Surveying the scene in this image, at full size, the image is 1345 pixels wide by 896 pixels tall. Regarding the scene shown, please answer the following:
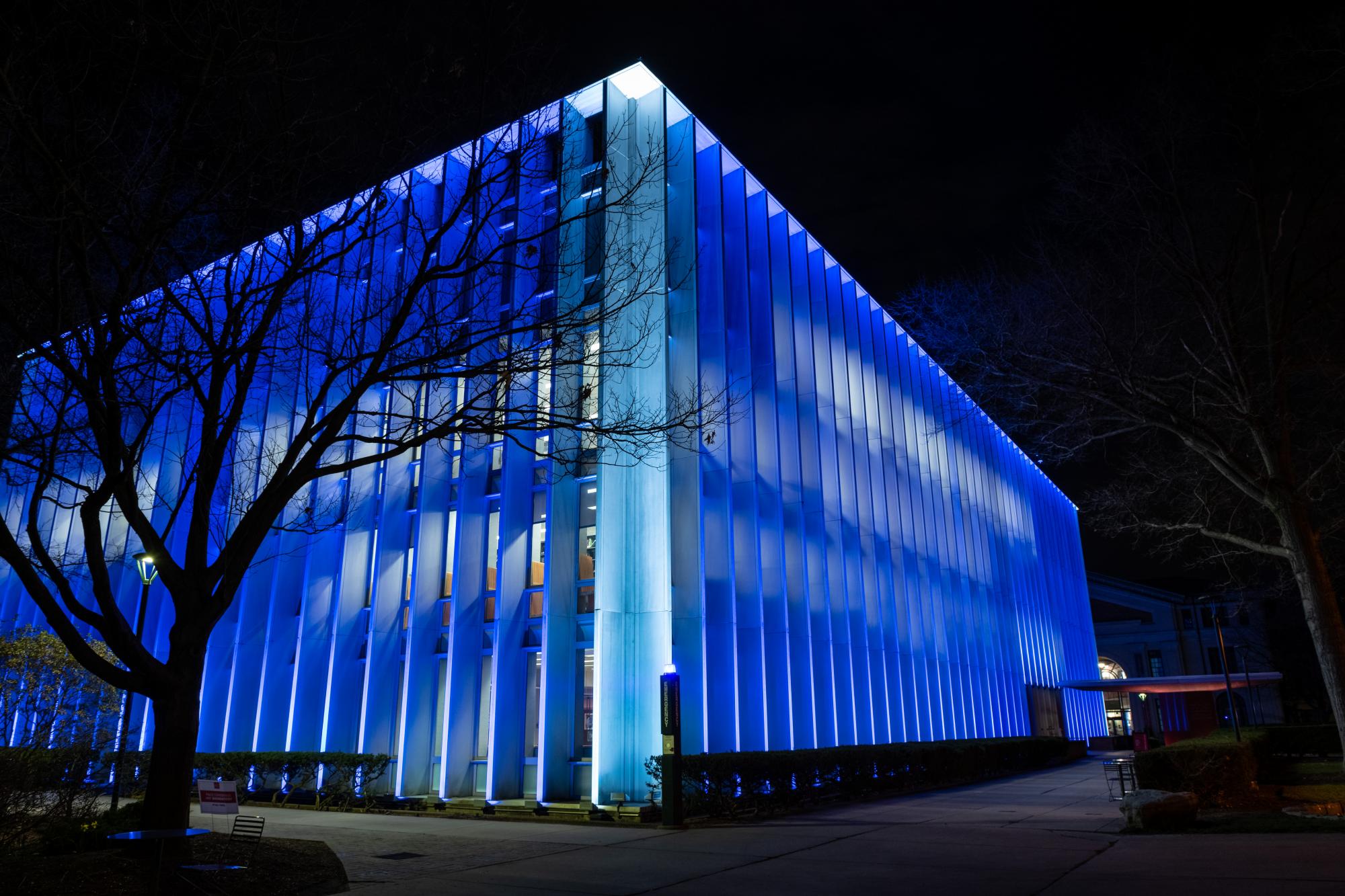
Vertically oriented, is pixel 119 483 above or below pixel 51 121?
below

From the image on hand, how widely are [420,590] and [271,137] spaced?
1188 centimetres

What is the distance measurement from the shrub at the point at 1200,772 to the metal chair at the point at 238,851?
14189mm

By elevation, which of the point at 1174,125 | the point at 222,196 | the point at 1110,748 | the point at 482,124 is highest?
the point at 1174,125

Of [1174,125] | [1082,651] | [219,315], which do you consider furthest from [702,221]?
[1082,651]

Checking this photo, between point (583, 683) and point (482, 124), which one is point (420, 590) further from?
point (482, 124)

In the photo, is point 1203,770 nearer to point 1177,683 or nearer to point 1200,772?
point 1200,772

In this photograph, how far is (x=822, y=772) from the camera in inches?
779

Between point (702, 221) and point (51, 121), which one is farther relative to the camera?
point (702, 221)

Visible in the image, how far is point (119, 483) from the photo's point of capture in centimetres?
955

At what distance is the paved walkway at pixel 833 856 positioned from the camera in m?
9.11

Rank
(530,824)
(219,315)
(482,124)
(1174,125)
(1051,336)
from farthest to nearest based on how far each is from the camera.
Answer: (219,315), (1051,336), (1174,125), (530,824), (482,124)

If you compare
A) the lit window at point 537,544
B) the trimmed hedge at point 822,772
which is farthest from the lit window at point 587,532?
A: the trimmed hedge at point 822,772

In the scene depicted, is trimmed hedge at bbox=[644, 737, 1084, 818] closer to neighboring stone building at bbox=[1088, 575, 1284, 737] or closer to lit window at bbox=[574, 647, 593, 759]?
lit window at bbox=[574, 647, 593, 759]

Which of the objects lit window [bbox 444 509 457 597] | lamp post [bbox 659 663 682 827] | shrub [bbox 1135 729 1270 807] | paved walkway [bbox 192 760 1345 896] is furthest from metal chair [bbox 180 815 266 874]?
shrub [bbox 1135 729 1270 807]
